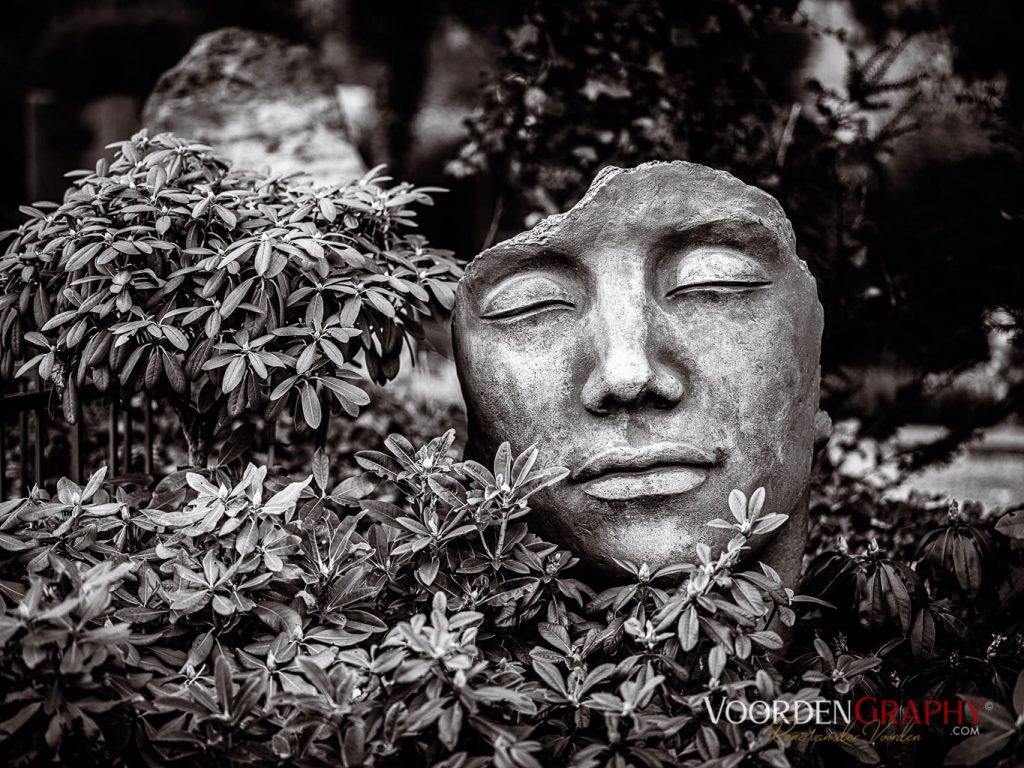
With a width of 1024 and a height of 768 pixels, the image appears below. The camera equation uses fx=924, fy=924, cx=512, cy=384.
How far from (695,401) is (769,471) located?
283 millimetres

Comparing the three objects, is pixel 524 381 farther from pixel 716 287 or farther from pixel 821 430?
pixel 821 430

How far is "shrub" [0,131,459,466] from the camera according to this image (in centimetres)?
254

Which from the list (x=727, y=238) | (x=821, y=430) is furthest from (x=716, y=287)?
(x=821, y=430)

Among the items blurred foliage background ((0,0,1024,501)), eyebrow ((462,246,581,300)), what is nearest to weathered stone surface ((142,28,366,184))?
blurred foliage background ((0,0,1024,501))

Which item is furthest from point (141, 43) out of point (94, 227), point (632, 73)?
point (94, 227)

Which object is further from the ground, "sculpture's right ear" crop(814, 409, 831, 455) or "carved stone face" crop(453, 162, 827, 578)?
"carved stone face" crop(453, 162, 827, 578)

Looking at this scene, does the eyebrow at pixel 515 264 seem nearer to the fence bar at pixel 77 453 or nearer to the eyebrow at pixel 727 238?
the eyebrow at pixel 727 238

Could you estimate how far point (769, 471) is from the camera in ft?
8.16

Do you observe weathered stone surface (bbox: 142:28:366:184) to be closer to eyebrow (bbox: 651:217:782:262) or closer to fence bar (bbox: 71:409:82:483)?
fence bar (bbox: 71:409:82:483)

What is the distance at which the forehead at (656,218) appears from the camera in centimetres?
250

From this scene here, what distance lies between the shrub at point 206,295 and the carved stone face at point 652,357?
0.37 meters

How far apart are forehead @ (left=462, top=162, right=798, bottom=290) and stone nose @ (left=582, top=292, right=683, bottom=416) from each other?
0.18 m

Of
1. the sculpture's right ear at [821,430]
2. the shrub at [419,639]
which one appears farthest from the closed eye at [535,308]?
the sculpture's right ear at [821,430]

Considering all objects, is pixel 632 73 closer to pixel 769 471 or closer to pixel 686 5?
pixel 686 5
